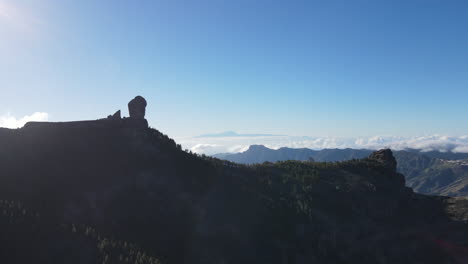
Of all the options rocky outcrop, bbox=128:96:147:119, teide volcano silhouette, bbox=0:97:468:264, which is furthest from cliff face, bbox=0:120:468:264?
rocky outcrop, bbox=128:96:147:119

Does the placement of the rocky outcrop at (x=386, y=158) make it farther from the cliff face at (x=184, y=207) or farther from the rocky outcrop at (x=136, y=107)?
the rocky outcrop at (x=136, y=107)

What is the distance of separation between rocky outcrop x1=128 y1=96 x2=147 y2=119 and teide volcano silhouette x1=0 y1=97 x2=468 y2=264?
1.34 ft

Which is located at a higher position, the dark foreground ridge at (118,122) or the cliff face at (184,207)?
the dark foreground ridge at (118,122)

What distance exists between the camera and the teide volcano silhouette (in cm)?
2630

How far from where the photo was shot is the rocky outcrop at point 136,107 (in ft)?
187

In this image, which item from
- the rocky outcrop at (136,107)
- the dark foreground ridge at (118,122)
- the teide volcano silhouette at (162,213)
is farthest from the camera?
the rocky outcrop at (136,107)

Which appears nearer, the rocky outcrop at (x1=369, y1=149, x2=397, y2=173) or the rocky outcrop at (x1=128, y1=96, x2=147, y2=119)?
the rocky outcrop at (x1=128, y1=96, x2=147, y2=119)

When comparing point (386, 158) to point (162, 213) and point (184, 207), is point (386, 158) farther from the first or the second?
Answer: point (162, 213)

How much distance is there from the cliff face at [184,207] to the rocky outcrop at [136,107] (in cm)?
736

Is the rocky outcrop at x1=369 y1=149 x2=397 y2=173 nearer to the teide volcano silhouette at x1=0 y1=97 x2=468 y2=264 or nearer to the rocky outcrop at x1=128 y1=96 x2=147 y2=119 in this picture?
the teide volcano silhouette at x1=0 y1=97 x2=468 y2=264

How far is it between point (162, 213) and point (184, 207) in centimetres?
330

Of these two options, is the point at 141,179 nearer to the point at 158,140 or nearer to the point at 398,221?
the point at 158,140

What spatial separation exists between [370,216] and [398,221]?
5275mm

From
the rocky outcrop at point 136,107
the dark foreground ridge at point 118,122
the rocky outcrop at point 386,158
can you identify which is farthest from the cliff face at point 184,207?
Answer: the rocky outcrop at point 386,158
